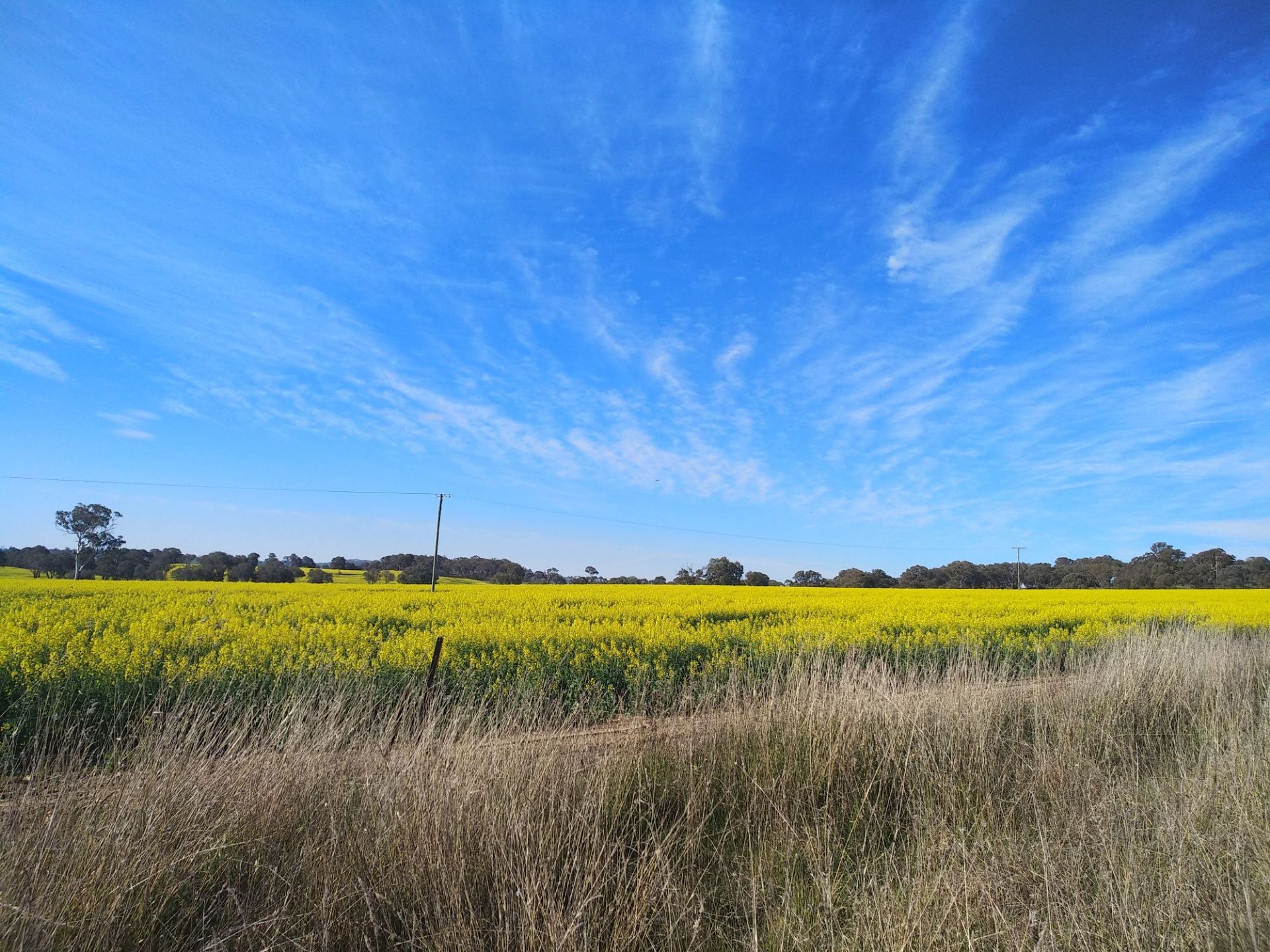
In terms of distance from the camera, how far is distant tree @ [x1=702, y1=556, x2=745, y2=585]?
218 ft

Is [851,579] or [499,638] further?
[851,579]

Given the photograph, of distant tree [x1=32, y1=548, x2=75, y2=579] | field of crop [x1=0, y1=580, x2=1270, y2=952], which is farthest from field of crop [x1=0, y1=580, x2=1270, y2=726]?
distant tree [x1=32, y1=548, x2=75, y2=579]

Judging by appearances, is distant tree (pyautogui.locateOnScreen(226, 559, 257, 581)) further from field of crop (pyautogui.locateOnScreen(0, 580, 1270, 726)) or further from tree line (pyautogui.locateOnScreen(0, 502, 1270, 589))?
field of crop (pyautogui.locateOnScreen(0, 580, 1270, 726))

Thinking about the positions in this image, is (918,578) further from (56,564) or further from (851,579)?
(56,564)

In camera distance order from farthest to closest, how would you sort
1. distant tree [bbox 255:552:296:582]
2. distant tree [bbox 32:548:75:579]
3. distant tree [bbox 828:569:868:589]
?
1. distant tree [bbox 828:569:868:589]
2. distant tree [bbox 32:548:75:579]
3. distant tree [bbox 255:552:296:582]

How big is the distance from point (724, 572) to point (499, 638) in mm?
57628

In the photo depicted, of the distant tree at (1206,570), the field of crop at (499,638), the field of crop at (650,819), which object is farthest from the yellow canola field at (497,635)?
the distant tree at (1206,570)

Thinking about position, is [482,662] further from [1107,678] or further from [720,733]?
[1107,678]

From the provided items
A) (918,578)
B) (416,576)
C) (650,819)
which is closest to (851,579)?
(918,578)

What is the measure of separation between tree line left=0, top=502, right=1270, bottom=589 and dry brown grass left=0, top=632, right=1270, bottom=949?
4714cm

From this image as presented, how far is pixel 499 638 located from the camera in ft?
36.8

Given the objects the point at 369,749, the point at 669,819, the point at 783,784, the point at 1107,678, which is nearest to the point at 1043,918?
the point at 783,784

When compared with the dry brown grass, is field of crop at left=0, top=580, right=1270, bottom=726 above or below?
above

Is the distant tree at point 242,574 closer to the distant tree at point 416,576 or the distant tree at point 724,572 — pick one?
the distant tree at point 416,576
